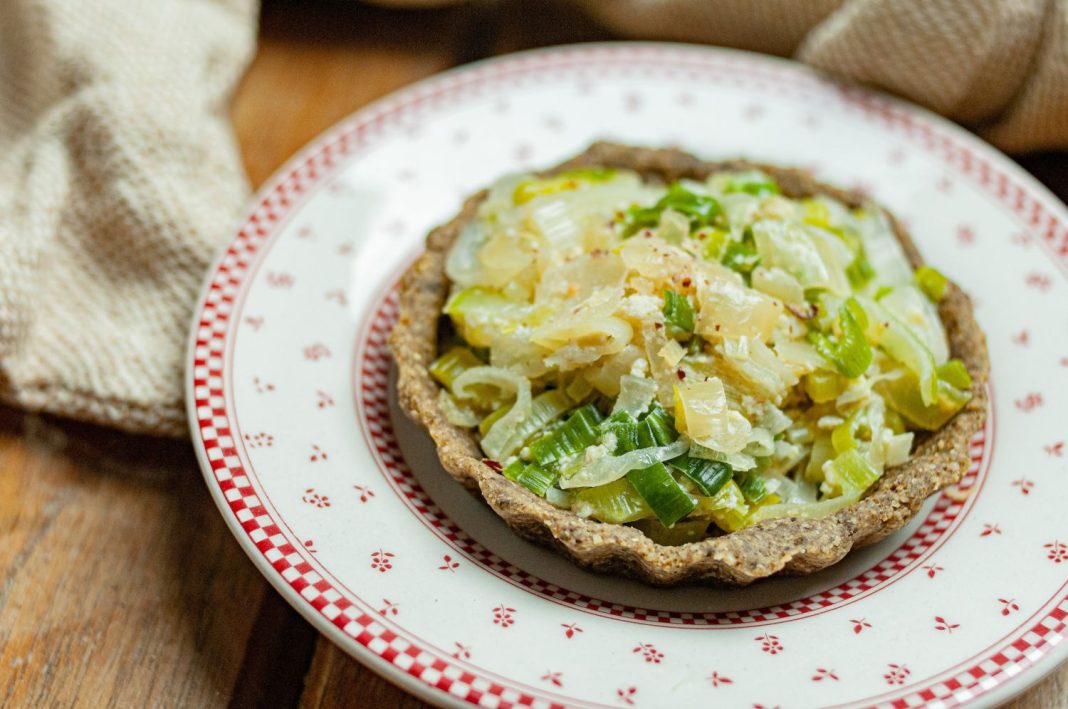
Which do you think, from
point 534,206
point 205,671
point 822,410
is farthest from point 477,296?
point 205,671

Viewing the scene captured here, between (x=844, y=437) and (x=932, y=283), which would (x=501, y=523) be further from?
(x=932, y=283)

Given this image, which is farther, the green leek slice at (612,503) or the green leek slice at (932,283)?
the green leek slice at (932,283)

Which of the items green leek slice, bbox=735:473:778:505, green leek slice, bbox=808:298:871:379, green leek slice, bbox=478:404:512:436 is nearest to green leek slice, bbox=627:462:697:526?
green leek slice, bbox=735:473:778:505

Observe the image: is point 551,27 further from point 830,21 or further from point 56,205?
point 56,205

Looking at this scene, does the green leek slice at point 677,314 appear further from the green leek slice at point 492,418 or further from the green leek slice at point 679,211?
the green leek slice at point 492,418

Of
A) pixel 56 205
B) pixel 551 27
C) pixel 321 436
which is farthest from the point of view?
pixel 551 27

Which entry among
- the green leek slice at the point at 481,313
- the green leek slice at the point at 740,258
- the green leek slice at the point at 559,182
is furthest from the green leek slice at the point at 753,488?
the green leek slice at the point at 559,182
